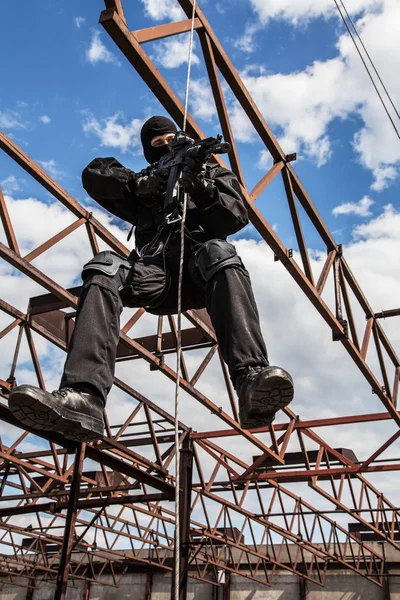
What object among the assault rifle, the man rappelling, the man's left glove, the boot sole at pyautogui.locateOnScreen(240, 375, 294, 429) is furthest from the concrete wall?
the man's left glove

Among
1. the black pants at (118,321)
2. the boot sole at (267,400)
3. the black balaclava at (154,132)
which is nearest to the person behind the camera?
the boot sole at (267,400)

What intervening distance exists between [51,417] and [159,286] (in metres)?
1.02

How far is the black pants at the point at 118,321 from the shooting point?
115 inches

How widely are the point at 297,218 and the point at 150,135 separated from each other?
11.1ft

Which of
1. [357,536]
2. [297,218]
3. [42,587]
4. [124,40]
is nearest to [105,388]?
[124,40]

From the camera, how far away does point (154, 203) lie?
12.4 feet

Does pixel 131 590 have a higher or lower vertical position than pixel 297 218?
lower

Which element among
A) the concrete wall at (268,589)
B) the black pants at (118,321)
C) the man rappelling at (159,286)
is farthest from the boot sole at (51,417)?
the concrete wall at (268,589)

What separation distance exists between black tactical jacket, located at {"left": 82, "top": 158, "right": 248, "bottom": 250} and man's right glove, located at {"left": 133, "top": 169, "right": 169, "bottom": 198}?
2.7 inches

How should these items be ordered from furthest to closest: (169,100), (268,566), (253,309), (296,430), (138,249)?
(268,566)
(296,430)
(169,100)
(138,249)
(253,309)

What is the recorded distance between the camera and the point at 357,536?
787 inches

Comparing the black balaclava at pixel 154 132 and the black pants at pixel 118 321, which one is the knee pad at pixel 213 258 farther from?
the black balaclava at pixel 154 132

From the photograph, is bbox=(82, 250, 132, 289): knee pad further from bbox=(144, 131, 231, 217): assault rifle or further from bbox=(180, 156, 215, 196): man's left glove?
bbox=(180, 156, 215, 196): man's left glove

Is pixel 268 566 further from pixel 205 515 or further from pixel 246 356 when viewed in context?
pixel 246 356
